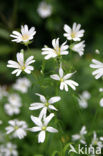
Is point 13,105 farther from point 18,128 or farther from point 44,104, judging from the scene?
point 44,104

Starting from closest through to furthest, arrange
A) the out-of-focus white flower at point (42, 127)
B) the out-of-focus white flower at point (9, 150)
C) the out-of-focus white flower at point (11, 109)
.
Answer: the out-of-focus white flower at point (42, 127) → the out-of-focus white flower at point (9, 150) → the out-of-focus white flower at point (11, 109)

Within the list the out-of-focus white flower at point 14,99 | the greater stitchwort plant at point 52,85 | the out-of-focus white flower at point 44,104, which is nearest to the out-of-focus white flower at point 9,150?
the greater stitchwort plant at point 52,85

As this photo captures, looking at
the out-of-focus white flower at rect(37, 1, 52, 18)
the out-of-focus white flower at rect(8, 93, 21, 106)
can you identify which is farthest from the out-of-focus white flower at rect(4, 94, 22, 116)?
the out-of-focus white flower at rect(37, 1, 52, 18)

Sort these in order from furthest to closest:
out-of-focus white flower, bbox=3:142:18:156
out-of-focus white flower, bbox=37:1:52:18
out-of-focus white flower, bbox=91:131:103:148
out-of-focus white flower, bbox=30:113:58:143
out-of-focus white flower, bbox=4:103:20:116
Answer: out-of-focus white flower, bbox=37:1:52:18
out-of-focus white flower, bbox=4:103:20:116
out-of-focus white flower, bbox=3:142:18:156
out-of-focus white flower, bbox=91:131:103:148
out-of-focus white flower, bbox=30:113:58:143

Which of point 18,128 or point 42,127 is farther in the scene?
point 18,128

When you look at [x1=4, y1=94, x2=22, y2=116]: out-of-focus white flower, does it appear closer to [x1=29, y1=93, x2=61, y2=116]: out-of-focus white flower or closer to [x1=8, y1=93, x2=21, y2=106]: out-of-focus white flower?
[x1=8, y1=93, x2=21, y2=106]: out-of-focus white flower

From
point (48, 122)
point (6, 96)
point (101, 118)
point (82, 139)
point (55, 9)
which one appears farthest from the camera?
point (55, 9)

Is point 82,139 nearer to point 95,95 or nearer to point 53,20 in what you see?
point 95,95

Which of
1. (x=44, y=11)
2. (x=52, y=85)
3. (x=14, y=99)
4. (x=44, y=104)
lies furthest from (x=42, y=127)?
(x=44, y=11)

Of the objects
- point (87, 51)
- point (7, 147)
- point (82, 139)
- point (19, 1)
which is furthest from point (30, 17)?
point (82, 139)

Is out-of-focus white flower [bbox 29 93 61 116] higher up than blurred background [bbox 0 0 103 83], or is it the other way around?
blurred background [bbox 0 0 103 83]

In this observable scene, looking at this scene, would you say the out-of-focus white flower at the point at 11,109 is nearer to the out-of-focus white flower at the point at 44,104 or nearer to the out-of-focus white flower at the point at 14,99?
the out-of-focus white flower at the point at 14,99
